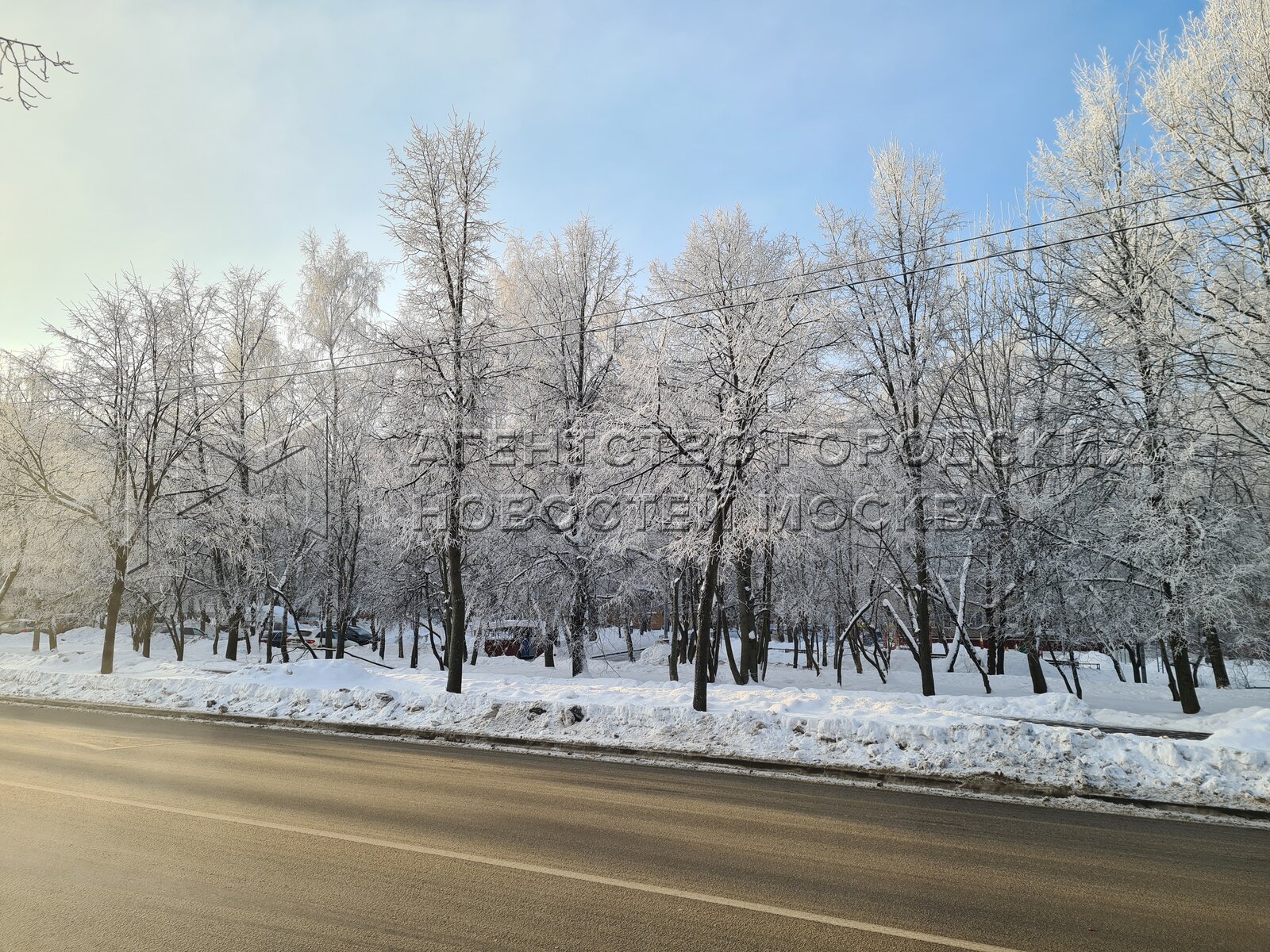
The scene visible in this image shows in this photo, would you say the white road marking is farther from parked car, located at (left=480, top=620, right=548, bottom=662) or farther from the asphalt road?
parked car, located at (left=480, top=620, right=548, bottom=662)

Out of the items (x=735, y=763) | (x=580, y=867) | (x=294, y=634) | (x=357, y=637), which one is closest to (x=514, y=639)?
(x=294, y=634)

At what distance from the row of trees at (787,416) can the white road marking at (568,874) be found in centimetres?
747

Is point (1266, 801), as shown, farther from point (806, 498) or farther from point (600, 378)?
point (600, 378)

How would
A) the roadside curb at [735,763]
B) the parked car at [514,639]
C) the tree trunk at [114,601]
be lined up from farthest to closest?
the parked car at [514,639] < the tree trunk at [114,601] < the roadside curb at [735,763]

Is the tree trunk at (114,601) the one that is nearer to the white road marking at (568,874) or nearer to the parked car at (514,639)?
the parked car at (514,639)

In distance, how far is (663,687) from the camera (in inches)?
602

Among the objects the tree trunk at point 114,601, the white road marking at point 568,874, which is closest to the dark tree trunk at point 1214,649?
the white road marking at point 568,874

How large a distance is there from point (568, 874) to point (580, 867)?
0.19 m

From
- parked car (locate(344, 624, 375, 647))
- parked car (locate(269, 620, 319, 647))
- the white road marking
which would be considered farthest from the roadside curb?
parked car (locate(344, 624, 375, 647))

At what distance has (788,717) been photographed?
34.2 feet

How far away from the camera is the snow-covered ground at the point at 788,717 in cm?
815

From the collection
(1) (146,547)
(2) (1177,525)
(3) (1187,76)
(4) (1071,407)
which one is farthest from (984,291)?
(1) (146,547)

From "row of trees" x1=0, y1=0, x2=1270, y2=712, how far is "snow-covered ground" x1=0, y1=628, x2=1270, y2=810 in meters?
1.51

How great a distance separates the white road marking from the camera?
3.94 m
